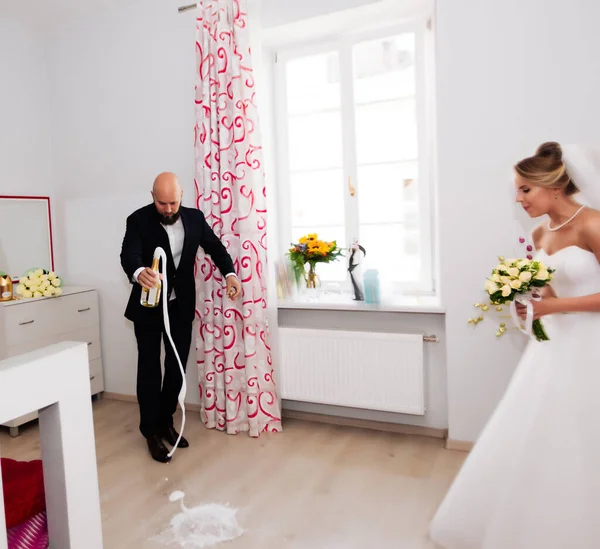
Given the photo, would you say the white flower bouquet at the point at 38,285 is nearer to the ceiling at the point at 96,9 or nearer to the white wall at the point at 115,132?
the white wall at the point at 115,132

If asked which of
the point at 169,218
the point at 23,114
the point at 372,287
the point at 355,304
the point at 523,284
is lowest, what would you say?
the point at 355,304

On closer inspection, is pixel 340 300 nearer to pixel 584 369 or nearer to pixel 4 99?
pixel 584 369

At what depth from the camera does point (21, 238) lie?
3.70m

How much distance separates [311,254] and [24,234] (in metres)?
2.19

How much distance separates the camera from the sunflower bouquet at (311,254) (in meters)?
3.15

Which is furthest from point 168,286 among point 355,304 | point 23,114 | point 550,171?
point 23,114

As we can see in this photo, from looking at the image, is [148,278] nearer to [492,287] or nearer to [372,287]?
[372,287]

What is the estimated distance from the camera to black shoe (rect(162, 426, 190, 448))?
9.62ft

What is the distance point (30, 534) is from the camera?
3.99 ft

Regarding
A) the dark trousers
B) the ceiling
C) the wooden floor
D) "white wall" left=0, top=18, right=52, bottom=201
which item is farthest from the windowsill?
"white wall" left=0, top=18, right=52, bottom=201

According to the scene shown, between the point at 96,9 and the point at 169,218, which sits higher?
the point at 96,9

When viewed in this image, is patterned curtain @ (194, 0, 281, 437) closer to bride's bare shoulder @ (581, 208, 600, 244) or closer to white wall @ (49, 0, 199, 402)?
white wall @ (49, 0, 199, 402)

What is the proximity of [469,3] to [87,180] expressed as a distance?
9.38ft

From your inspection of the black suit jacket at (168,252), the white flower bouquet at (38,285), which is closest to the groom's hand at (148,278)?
the black suit jacket at (168,252)
